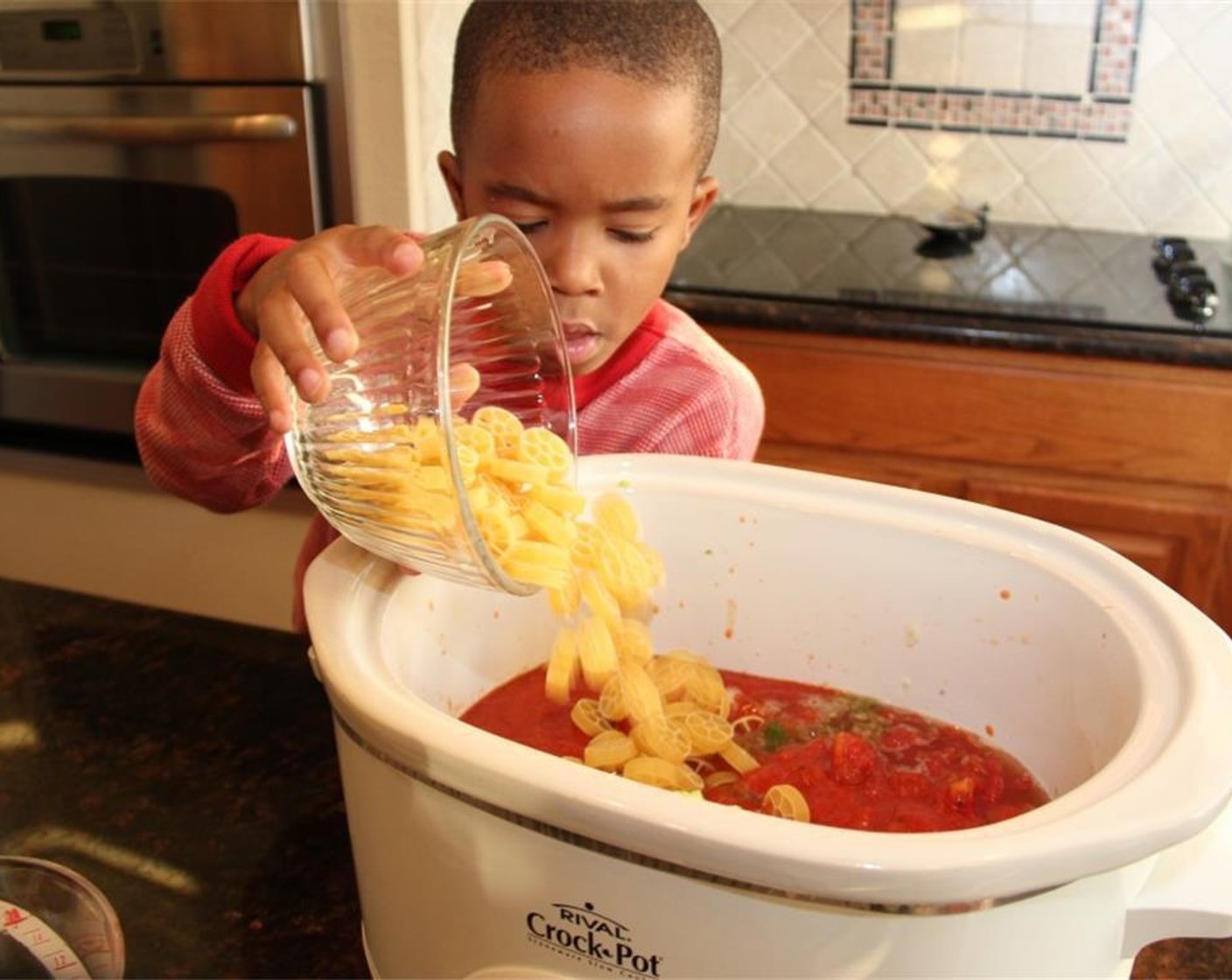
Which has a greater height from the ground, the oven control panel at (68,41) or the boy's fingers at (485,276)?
the oven control panel at (68,41)

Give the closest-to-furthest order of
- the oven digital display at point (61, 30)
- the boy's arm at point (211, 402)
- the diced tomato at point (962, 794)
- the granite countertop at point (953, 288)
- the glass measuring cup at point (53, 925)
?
1. the glass measuring cup at point (53, 925)
2. the diced tomato at point (962, 794)
3. the boy's arm at point (211, 402)
4. the granite countertop at point (953, 288)
5. the oven digital display at point (61, 30)

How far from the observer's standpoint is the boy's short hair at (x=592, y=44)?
73cm

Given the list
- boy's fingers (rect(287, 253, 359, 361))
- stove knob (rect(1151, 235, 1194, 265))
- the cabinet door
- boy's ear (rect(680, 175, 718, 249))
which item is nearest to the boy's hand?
boy's fingers (rect(287, 253, 359, 361))

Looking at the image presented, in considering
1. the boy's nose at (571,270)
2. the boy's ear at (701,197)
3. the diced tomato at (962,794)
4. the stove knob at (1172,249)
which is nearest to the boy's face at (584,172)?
the boy's nose at (571,270)

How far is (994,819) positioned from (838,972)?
0.23 m

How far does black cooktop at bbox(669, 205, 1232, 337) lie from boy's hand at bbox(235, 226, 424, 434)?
0.95 metres

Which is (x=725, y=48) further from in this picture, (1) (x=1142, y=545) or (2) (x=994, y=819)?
(2) (x=994, y=819)

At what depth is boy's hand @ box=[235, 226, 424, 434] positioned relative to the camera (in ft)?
1.70

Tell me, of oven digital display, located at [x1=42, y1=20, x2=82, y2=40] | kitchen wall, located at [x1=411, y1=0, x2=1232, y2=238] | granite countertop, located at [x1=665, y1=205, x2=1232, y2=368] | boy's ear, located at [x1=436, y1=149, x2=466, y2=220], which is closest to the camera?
boy's ear, located at [x1=436, y1=149, x2=466, y2=220]

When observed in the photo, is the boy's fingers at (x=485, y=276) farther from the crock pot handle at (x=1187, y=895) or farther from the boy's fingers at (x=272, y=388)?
the crock pot handle at (x=1187, y=895)

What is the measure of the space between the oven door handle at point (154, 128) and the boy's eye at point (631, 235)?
791mm

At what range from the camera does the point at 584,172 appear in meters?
0.72

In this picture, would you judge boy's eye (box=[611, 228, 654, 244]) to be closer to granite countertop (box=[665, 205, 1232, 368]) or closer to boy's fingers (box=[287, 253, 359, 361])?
boy's fingers (box=[287, 253, 359, 361])

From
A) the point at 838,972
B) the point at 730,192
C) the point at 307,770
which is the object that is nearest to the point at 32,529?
the point at 730,192
